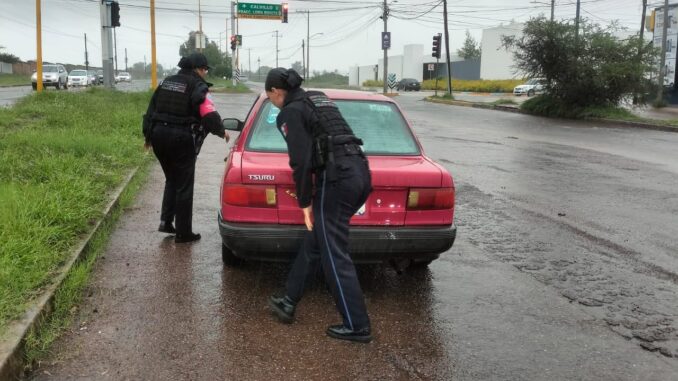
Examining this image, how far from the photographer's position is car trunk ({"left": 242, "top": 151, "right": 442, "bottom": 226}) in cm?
401

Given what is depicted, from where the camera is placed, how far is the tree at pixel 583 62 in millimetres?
23797

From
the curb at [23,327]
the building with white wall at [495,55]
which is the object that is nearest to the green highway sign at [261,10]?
the building with white wall at [495,55]

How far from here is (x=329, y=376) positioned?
3.17 metres

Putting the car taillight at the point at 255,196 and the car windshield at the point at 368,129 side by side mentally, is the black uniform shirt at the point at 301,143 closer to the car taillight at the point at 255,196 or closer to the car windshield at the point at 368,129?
the car taillight at the point at 255,196

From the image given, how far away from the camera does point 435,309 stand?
13.7ft

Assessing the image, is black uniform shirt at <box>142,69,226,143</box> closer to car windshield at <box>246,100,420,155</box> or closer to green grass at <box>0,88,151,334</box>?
car windshield at <box>246,100,420,155</box>

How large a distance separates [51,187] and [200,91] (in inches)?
83.1

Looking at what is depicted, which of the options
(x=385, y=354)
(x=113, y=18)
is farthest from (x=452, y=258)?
(x=113, y=18)

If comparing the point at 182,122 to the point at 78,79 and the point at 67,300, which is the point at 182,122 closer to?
the point at 67,300

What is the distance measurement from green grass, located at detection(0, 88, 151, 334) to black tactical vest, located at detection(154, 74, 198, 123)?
4.01 feet

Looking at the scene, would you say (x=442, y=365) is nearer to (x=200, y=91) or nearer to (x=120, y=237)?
(x=200, y=91)

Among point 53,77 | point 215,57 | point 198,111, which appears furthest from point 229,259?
point 215,57

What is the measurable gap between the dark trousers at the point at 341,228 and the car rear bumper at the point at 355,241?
410mm

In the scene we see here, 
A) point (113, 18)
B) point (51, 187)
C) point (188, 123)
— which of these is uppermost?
point (113, 18)
